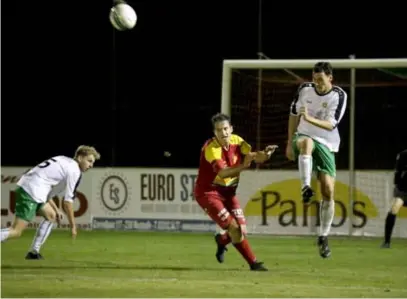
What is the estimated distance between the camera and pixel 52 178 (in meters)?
15.7

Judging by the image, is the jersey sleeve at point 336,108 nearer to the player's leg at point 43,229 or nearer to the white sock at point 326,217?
the white sock at point 326,217

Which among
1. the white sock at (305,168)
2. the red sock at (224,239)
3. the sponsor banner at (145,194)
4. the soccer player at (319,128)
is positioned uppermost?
the soccer player at (319,128)

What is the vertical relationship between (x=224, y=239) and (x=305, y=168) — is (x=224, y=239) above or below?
below

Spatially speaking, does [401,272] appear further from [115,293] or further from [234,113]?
[234,113]

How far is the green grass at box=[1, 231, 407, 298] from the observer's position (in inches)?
495

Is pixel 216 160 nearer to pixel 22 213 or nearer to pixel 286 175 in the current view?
pixel 22 213

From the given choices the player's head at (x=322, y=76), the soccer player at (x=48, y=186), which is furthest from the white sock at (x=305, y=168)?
the soccer player at (x=48, y=186)

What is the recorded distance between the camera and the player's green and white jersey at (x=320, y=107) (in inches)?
591

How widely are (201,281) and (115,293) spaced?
1.47 m

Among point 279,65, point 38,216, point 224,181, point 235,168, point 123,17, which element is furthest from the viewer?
point 38,216

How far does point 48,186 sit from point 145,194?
26.4 ft

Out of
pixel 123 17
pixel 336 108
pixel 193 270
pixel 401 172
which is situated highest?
pixel 123 17

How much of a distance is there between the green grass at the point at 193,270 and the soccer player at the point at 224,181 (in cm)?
41

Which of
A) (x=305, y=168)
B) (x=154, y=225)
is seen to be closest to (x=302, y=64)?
(x=154, y=225)
